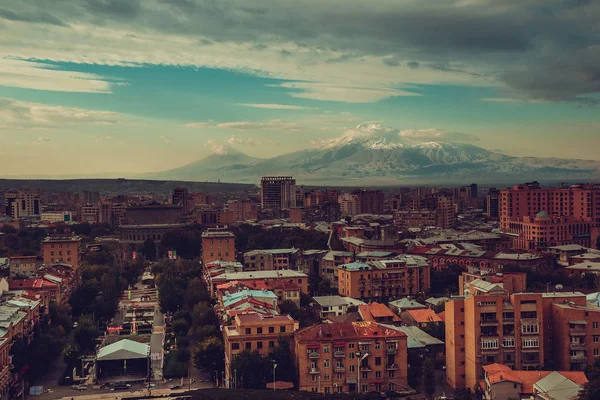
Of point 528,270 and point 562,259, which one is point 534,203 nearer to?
point 562,259

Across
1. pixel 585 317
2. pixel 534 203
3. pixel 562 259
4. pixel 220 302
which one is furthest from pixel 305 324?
pixel 534 203

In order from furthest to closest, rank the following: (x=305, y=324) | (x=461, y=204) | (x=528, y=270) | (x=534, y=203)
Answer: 1. (x=461, y=204)
2. (x=534, y=203)
3. (x=528, y=270)
4. (x=305, y=324)

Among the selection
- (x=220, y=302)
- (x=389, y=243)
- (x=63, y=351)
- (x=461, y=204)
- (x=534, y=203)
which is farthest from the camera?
Answer: (x=461, y=204)

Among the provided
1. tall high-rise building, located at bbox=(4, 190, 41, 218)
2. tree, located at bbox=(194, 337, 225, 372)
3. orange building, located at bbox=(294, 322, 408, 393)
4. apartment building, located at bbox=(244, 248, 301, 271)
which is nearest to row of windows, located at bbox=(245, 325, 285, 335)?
orange building, located at bbox=(294, 322, 408, 393)

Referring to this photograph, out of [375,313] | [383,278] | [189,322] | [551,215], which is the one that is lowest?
[189,322]

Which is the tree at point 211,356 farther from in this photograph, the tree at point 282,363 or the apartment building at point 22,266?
the apartment building at point 22,266

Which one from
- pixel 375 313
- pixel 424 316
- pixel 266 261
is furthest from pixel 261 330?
pixel 266 261

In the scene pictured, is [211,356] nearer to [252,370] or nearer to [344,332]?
[252,370]
